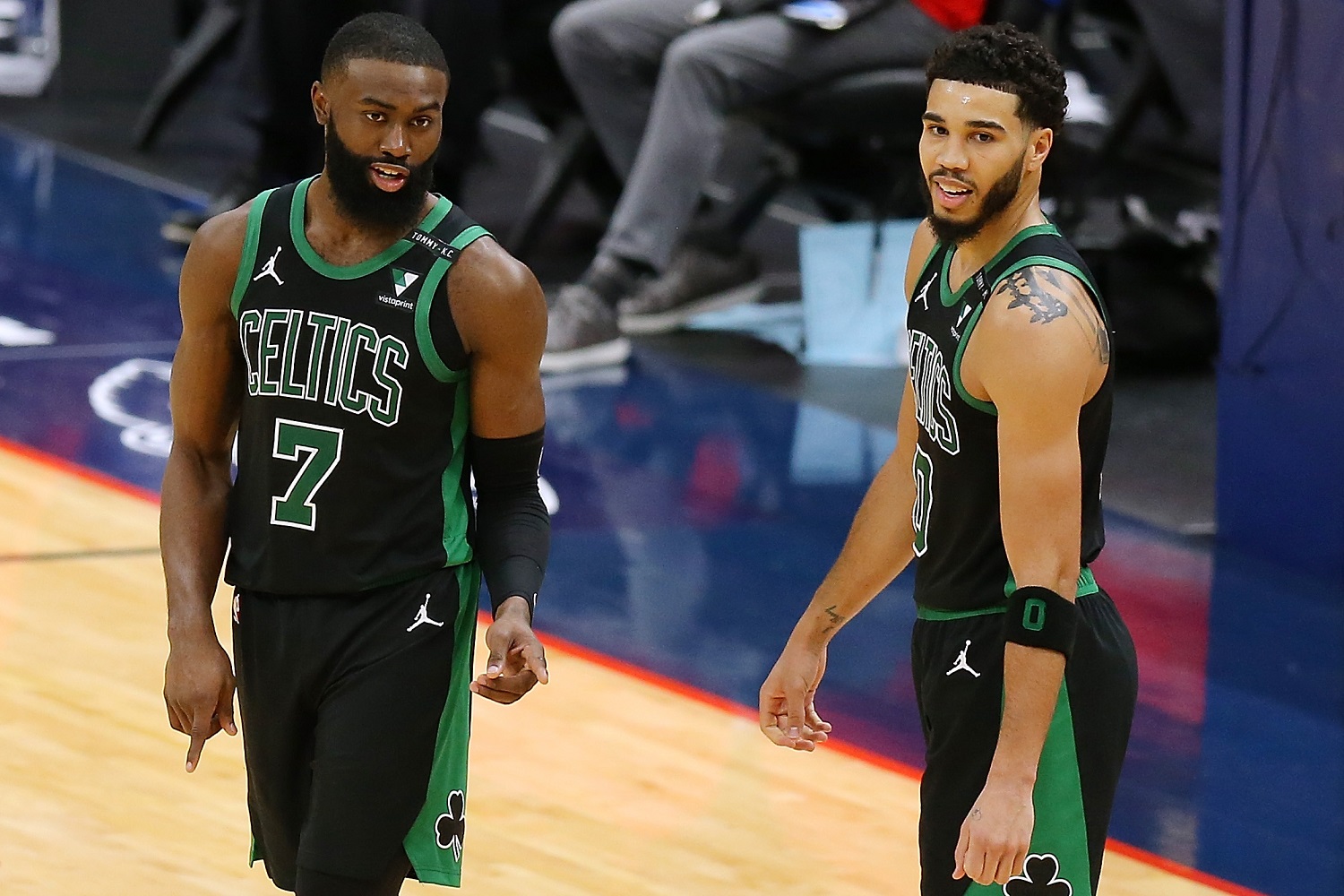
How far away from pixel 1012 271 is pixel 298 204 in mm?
924

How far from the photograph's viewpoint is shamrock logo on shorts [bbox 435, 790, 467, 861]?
289 cm

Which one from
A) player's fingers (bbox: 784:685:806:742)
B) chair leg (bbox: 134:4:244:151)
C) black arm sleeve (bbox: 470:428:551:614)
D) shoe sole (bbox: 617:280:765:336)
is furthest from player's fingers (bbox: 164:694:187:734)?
chair leg (bbox: 134:4:244:151)

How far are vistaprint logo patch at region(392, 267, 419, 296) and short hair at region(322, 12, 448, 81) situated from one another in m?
0.26

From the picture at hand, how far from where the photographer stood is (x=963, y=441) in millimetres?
2703

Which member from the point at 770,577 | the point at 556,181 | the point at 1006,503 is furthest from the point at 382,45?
the point at 556,181

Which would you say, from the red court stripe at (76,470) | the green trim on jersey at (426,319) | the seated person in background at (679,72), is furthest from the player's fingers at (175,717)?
the seated person in background at (679,72)

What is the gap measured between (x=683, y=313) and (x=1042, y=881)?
5.30 m

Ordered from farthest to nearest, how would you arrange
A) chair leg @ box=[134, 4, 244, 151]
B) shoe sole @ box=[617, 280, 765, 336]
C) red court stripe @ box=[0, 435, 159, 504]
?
chair leg @ box=[134, 4, 244, 151] < shoe sole @ box=[617, 280, 765, 336] < red court stripe @ box=[0, 435, 159, 504]

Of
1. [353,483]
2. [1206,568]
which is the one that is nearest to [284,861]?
[353,483]

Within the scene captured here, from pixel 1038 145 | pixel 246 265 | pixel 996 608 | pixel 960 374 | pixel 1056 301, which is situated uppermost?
pixel 1038 145

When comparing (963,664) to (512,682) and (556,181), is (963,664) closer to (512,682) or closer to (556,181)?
(512,682)

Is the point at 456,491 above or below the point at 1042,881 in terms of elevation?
above

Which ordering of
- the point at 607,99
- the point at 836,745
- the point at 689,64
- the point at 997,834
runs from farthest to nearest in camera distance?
the point at 607,99 < the point at 689,64 < the point at 836,745 < the point at 997,834

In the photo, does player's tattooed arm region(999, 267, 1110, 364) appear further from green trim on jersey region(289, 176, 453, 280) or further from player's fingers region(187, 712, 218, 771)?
player's fingers region(187, 712, 218, 771)
